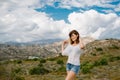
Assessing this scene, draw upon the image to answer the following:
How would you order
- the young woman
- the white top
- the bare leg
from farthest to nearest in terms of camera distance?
1. the white top
2. the young woman
3. the bare leg

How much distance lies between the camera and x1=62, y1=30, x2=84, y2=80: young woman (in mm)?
15770

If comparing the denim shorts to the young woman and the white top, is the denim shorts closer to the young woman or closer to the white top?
the young woman

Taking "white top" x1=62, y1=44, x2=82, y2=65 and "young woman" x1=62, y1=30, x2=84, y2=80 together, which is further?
"white top" x1=62, y1=44, x2=82, y2=65

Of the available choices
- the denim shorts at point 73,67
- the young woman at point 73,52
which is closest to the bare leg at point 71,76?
the young woman at point 73,52

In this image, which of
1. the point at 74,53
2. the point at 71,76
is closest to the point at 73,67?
the point at 71,76

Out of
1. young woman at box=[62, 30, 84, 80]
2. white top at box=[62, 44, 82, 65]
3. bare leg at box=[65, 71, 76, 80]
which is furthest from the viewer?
white top at box=[62, 44, 82, 65]

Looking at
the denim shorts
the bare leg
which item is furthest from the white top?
the bare leg

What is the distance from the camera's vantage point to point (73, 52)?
1603 cm

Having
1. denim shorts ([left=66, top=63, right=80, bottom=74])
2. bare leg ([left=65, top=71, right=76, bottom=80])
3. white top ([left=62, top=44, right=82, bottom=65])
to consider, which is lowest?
bare leg ([left=65, top=71, right=76, bottom=80])

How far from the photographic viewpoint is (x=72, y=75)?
15.6 m

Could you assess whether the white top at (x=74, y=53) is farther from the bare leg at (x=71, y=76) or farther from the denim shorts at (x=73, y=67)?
the bare leg at (x=71, y=76)

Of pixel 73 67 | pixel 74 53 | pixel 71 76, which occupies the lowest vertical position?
pixel 71 76

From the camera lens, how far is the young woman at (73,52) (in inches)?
621

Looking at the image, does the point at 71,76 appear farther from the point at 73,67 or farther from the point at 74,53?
the point at 74,53
